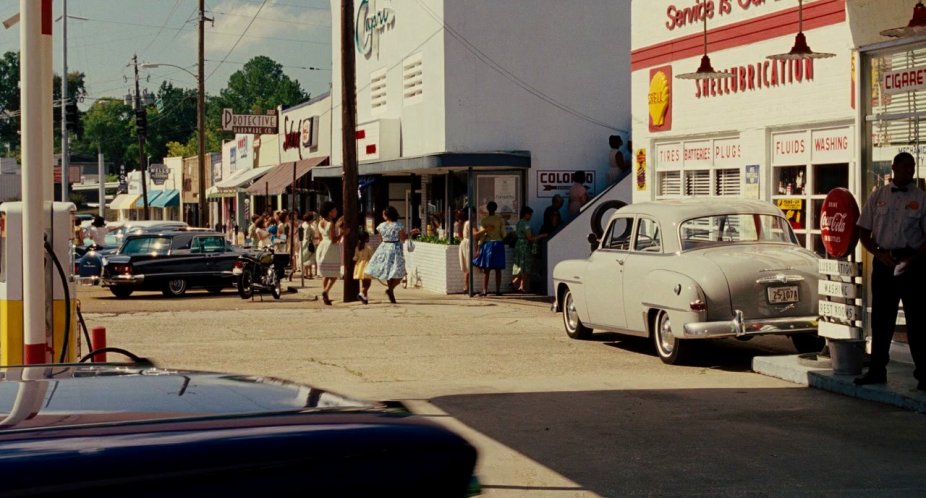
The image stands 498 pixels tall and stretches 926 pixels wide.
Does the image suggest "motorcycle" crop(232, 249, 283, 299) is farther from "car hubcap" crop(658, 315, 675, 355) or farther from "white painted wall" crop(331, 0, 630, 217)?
"car hubcap" crop(658, 315, 675, 355)

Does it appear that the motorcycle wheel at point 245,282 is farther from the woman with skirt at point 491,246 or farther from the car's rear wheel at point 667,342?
the car's rear wheel at point 667,342

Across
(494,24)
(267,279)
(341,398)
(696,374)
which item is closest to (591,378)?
(696,374)

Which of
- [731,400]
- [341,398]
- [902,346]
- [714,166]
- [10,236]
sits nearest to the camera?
[341,398]

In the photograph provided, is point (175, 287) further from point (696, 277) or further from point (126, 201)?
point (126, 201)

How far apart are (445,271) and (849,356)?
48.8 ft

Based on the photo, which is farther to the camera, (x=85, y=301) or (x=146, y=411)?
(x=85, y=301)

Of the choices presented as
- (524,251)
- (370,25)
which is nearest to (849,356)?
(524,251)

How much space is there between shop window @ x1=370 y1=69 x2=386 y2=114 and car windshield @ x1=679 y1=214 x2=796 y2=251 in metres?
18.3

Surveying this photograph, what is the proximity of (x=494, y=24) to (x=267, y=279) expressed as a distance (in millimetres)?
7214

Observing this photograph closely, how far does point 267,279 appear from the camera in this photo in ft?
82.2

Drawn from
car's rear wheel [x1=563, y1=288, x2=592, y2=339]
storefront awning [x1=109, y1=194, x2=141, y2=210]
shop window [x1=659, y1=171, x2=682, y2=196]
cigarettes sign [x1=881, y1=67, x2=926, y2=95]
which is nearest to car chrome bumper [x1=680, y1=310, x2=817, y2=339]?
cigarettes sign [x1=881, y1=67, x2=926, y2=95]

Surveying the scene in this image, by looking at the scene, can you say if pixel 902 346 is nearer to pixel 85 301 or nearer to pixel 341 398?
pixel 341 398

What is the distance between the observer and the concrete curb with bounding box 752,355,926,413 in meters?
10.4

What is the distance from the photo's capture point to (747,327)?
1275cm
